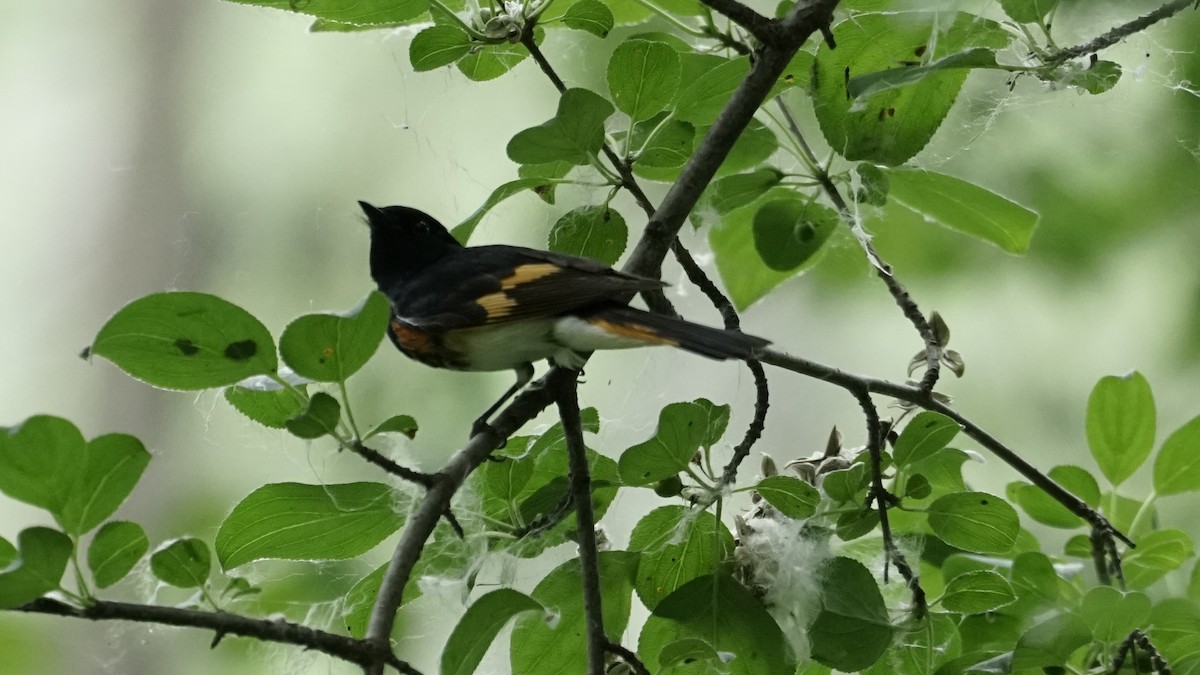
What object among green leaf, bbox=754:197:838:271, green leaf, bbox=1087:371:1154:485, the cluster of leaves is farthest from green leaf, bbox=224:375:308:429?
green leaf, bbox=1087:371:1154:485

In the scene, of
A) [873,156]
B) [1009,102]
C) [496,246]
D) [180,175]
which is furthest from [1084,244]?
[180,175]

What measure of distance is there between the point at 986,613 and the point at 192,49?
2024mm

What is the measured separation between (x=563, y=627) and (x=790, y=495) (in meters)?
0.20

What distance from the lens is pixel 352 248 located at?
1.91 metres

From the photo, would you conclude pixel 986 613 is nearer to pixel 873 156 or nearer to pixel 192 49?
pixel 873 156

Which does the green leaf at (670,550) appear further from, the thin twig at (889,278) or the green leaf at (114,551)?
the green leaf at (114,551)

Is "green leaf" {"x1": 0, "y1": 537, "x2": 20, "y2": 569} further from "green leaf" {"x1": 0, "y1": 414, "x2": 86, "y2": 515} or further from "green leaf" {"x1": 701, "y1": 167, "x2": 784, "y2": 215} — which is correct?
"green leaf" {"x1": 701, "y1": 167, "x2": 784, "y2": 215}

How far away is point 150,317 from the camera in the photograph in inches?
23.3

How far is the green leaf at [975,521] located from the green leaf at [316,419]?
0.46 metres

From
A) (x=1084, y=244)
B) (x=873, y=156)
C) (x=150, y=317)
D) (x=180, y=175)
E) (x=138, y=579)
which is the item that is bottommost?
(x=138, y=579)

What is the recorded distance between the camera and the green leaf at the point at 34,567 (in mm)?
523

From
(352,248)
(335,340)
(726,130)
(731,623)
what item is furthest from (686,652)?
(352,248)

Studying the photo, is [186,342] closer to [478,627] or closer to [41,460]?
[41,460]

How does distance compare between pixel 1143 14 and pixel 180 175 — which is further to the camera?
pixel 180 175
